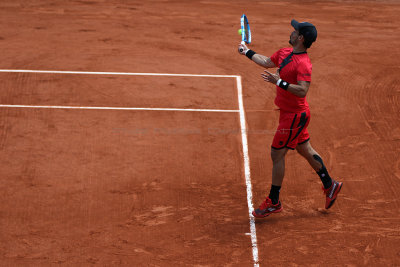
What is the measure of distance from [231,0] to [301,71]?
31.4ft

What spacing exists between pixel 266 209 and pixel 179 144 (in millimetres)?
2237

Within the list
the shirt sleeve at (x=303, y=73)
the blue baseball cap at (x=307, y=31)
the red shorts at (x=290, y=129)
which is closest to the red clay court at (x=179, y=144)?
the red shorts at (x=290, y=129)

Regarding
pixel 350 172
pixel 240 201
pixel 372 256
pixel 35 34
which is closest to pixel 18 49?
pixel 35 34

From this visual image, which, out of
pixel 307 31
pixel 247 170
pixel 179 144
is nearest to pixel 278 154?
pixel 247 170

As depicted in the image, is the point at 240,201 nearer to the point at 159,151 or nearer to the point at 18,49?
the point at 159,151

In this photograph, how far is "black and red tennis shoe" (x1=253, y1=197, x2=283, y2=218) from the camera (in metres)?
7.29

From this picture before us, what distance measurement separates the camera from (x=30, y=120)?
9.45 metres

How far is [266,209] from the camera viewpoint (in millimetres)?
7305

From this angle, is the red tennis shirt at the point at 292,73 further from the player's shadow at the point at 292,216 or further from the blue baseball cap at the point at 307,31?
the player's shadow at the point at 292,216

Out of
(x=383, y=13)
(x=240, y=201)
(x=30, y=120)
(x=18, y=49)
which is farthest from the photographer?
(x=383, y=13)

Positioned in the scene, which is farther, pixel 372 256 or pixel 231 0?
pixel 231 0

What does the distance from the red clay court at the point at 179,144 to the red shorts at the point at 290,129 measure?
1.08m

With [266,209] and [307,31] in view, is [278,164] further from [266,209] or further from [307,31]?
[307,31]

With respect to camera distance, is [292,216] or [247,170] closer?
[292,216]
